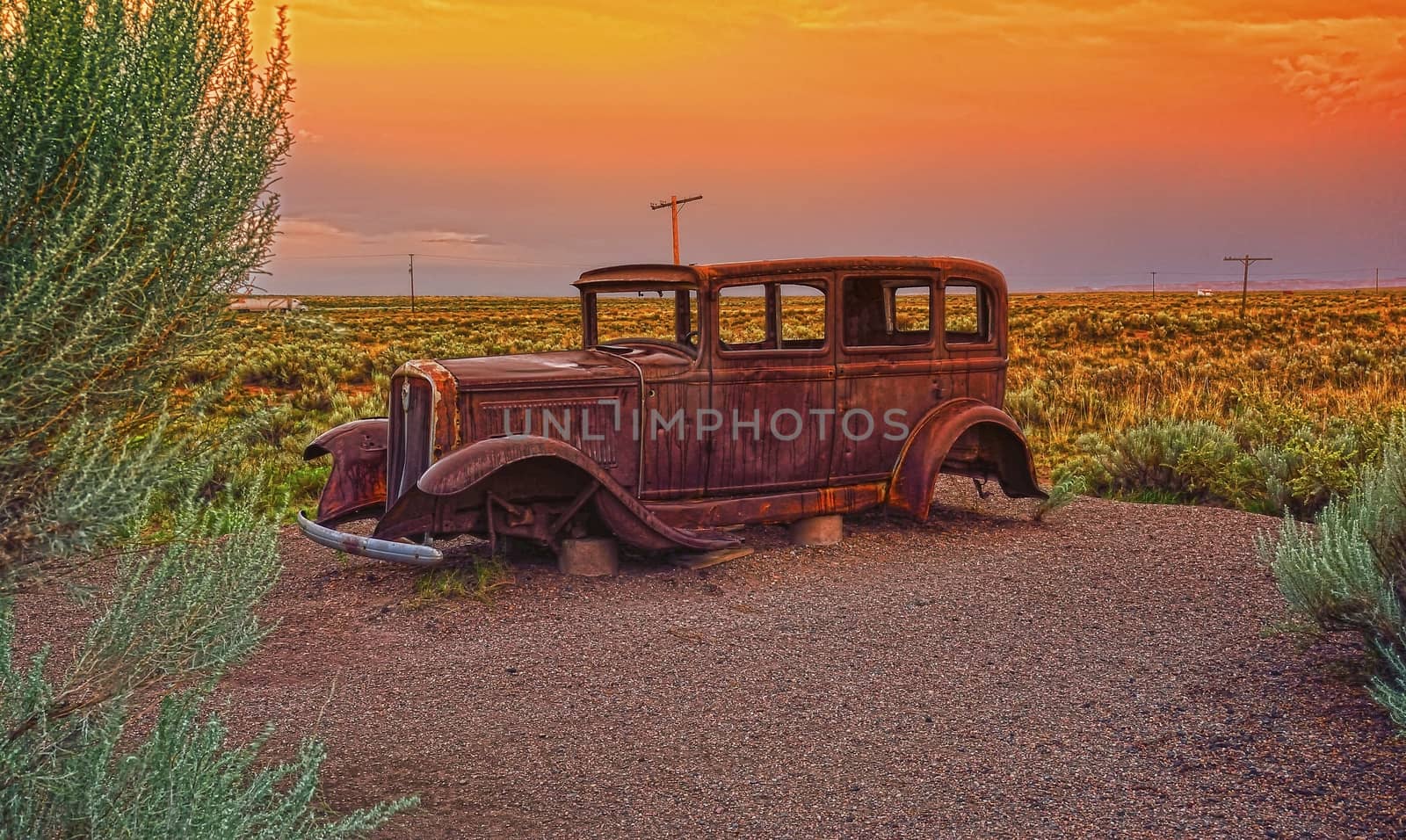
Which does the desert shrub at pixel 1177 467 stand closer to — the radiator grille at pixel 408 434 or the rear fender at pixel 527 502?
the rear fender at pixel 527 502

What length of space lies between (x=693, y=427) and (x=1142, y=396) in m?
12.2

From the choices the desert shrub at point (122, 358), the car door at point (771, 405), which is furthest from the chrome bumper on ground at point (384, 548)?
the desert shrub at point (122, 358)

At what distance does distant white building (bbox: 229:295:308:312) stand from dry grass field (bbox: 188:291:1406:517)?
0.03 meters

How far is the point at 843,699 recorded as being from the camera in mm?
5164

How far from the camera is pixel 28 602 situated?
23.2 ft

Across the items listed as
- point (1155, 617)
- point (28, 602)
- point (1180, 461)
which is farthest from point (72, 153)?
point (1180, 461)

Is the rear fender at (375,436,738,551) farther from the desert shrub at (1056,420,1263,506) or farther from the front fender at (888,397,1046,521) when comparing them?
the desert shrub at (1056,420,1263,506)

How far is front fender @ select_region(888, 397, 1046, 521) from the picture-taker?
25.6ft

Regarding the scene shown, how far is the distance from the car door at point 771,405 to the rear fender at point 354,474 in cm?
231

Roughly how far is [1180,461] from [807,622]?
5434mm

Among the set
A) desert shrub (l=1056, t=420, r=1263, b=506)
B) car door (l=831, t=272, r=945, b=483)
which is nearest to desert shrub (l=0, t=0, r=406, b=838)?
car door (l=831, t=272, r=945, b=483)

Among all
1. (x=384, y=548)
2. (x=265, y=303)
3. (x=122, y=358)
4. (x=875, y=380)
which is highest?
(x=265, y=303)

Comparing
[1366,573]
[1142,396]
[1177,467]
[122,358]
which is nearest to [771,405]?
[1366,573]

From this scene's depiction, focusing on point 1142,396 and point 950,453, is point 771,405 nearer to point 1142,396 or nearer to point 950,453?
point 950,453
